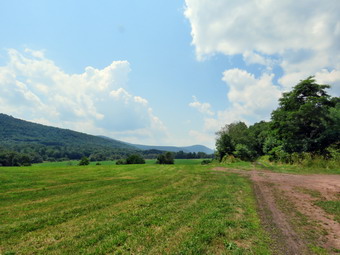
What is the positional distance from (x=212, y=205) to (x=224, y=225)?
2.49 m

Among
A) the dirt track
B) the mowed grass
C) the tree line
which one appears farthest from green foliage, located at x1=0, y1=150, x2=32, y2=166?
the tree line

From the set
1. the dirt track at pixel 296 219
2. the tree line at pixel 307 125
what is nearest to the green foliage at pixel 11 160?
the dirt track at pixel 296 219

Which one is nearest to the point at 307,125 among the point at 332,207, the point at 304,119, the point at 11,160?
the point at 304,119

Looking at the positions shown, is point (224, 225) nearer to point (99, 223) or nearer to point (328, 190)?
point (99, 223)

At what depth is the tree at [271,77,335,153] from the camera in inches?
1106

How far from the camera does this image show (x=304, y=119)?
29547 millimetres

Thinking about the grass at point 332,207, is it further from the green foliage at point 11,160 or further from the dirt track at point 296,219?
the green foliage at point 11,160

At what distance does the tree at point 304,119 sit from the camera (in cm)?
2809

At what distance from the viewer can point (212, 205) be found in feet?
29.1

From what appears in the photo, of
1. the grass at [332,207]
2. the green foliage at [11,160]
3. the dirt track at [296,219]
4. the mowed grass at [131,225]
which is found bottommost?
the green foliage at [11,160]

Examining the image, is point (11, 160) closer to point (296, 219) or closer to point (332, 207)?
point (296, 219)

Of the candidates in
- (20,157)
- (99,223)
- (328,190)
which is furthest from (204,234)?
(20,157)

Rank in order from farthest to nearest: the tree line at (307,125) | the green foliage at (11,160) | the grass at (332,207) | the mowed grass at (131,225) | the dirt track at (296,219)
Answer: the green foliage at (11,160), the tree line at (307,125), the grass at (332,207), the dirt track at (296,219), the mowed grass at (131,225)

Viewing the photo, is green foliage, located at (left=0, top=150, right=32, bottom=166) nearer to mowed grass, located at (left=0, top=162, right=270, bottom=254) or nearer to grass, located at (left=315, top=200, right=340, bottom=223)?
mowed grass, located at (left=0, top=162, right=270, bottom=254)
